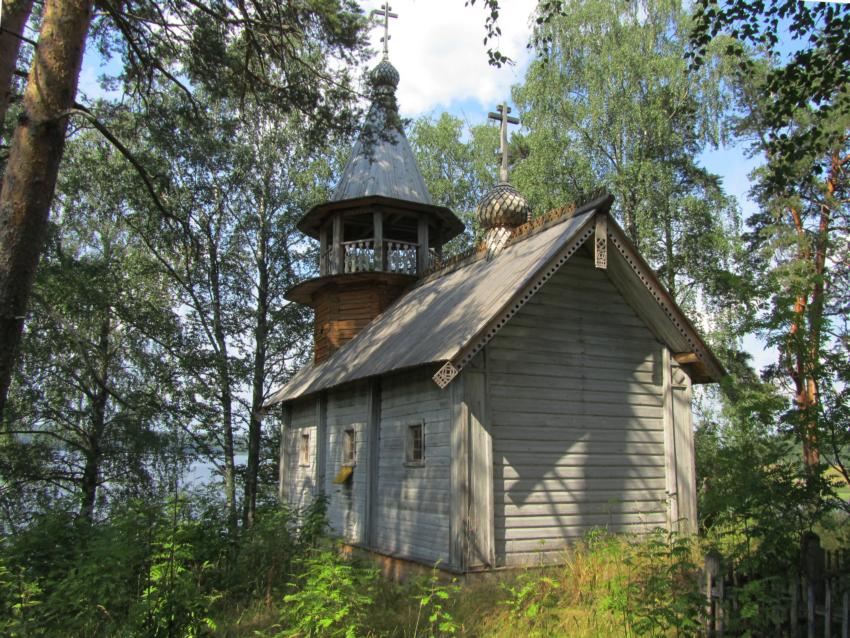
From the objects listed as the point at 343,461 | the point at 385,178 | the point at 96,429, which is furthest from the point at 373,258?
the point at 96,429

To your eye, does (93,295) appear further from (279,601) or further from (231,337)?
(279,601)

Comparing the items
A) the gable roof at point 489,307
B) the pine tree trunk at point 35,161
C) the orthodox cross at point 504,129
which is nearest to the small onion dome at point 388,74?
the orthodox cross at point 504,129

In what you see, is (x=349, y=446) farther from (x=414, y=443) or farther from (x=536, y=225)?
(x=536, y=225)

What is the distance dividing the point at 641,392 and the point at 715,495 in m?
5.98

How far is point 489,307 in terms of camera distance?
10.3 metres

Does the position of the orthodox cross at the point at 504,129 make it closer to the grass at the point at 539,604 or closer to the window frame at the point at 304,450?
the window frame at the point at 304,450

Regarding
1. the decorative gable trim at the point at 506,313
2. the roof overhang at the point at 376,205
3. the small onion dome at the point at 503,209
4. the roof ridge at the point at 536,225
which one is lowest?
the decorative gable trim at the point at 506,313

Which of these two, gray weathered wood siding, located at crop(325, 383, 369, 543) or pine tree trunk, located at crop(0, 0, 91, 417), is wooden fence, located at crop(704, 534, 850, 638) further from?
gray weathered wood siding, located at crop(325, 383, 369, 543)

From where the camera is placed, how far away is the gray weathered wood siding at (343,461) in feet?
43.9

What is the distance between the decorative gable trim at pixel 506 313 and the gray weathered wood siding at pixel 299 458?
24.7 feet

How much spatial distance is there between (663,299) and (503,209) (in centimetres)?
498

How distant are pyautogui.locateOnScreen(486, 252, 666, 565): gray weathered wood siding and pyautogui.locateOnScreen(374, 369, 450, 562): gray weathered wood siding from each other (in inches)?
33.0

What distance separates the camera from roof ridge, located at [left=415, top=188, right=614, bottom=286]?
36.8 ft

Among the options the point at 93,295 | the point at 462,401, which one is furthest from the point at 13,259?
the point at 93,295
